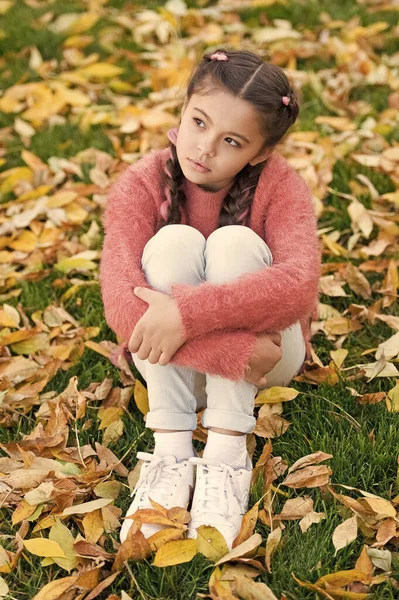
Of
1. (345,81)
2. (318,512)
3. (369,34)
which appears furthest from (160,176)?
(369,34)

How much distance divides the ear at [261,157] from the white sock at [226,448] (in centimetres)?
72

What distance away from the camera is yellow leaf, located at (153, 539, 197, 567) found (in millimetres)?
1698

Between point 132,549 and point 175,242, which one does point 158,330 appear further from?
point 132,549

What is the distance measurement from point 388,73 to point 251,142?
2186mm

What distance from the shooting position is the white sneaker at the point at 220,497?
1.81 m

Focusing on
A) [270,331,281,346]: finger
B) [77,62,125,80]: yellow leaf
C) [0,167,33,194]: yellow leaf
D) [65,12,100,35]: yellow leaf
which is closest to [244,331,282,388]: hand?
[270,331,281,346]: finger

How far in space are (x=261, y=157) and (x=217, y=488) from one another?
863 mm

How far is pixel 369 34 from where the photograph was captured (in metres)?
4.16

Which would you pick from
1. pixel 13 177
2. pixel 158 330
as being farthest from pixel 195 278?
pixel 13 177

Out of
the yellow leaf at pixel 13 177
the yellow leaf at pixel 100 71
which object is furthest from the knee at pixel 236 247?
the yellow leaf at pixel 100 71

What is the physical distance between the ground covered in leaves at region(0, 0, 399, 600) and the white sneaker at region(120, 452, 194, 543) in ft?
0.18

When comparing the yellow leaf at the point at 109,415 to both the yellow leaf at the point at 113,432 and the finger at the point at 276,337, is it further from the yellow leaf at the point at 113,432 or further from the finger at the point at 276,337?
the finger at the point at 276,337

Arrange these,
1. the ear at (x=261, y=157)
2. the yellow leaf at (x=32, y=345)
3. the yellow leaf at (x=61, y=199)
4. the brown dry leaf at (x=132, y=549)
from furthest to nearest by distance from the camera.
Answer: the yellow leaf at (x=61, y=199) → the yellow leaf at (x=32, y=345) → the ear at (x=261, y=157) → the brown dry leaf at (x=132, y=549)

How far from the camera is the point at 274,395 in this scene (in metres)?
2.16
